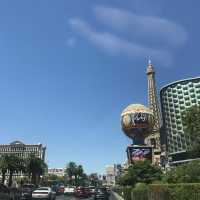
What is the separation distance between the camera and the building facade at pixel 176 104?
566 feet

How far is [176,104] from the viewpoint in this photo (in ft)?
596

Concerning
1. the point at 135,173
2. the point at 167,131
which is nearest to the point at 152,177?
the point at 135,173

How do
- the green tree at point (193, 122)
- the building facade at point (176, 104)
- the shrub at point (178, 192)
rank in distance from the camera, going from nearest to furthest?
1. the shrub at point (178, 192)
2. the green tree at point (193, 122)
3. the building facade at point (176, 104)

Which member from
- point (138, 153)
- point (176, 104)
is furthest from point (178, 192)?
point (176, 104)

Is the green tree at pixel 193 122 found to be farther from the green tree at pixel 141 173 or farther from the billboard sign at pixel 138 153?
the billboard sign at pixel 138 153

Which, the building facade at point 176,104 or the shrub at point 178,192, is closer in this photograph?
the shrub at point 178,192

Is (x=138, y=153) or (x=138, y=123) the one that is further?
(x=138, y=123)

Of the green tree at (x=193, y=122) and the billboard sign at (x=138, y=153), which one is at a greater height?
the billboard sign at (x=138, y=153)

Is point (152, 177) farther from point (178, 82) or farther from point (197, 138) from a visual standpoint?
point (178, 82)

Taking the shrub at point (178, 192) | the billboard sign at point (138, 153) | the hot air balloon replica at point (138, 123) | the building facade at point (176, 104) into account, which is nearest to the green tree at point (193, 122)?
the shrub at point (178, 192)

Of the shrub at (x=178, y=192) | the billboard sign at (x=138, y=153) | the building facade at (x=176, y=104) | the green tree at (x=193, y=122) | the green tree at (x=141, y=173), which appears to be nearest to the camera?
the shrub at (x=178, y=192)

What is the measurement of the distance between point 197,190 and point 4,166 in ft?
358

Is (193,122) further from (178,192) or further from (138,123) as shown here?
(138,123)

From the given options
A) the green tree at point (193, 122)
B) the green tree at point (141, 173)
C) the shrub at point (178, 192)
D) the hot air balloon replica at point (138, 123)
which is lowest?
the shrub at point (178, 192)
